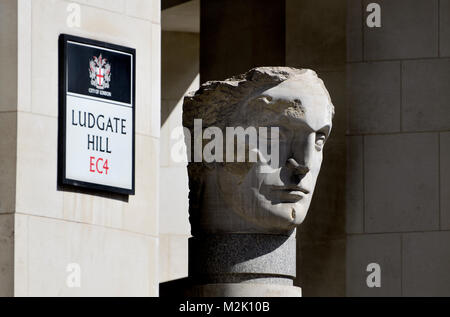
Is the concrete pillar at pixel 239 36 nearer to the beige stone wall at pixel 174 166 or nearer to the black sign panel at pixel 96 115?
the beige stone wall at pixel 174 166

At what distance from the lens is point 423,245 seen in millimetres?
25875

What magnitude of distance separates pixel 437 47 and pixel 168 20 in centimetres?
613

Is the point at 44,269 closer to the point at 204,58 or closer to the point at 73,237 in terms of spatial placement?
the point at 73,237

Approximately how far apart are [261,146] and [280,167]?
321 mm

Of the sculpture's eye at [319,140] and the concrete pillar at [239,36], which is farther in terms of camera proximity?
the concrete pillar at [239,36]

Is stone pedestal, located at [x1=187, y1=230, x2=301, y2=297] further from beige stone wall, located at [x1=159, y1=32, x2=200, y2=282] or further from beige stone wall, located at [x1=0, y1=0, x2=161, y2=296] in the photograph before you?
beige stone wall, located at [x1=159, y1=32, x2=200, y2=282]

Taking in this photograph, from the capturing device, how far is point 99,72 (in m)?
20.2

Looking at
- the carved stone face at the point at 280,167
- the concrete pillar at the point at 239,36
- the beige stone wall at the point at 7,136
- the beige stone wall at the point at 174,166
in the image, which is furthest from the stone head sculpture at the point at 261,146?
the beige stone wall at the point at 174,166

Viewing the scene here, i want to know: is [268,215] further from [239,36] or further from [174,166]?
[174,166]

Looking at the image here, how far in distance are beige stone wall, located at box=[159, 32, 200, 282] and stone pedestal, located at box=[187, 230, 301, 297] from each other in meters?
8.38

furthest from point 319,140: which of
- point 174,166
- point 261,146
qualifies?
point 174,166

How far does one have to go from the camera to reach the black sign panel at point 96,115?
19.7 metres

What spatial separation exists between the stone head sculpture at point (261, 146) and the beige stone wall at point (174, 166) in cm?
837
